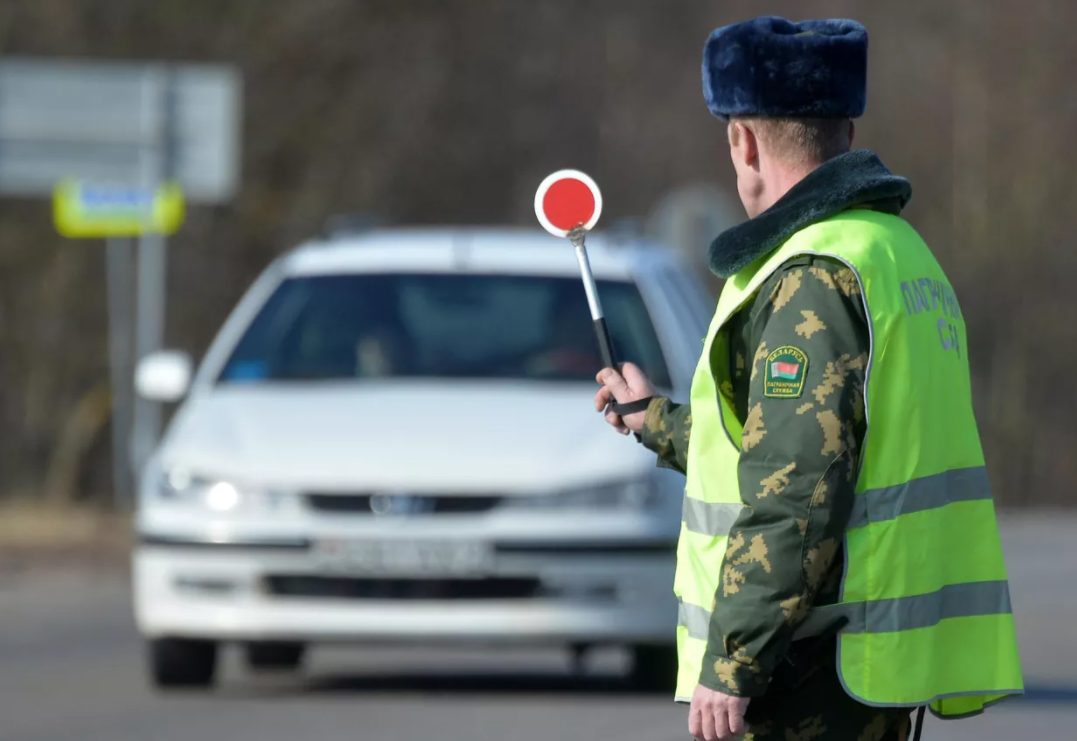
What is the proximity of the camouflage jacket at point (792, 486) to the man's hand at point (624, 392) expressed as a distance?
1.86 feet

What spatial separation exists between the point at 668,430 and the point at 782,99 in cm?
63

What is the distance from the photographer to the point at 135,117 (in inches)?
733

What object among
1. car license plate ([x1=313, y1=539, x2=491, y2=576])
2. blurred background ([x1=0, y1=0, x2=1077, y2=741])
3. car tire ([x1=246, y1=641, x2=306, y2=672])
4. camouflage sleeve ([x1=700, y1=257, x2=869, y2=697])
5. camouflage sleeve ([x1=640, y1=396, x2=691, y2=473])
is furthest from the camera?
car tire ([x1=246, y1=641, x2=306, y2=672])

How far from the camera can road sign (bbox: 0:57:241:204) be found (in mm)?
18453

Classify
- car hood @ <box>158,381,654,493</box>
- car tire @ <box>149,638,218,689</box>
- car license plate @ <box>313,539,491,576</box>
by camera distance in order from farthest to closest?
1. car tire @ <box>149,638,218,689</box>
2. car hood @ <box>158,381,654,493</box>
3. car license plate @ <box>313,539,491,576</box>

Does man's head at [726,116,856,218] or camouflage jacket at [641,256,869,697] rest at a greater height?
man's head at [726,116,856,218]

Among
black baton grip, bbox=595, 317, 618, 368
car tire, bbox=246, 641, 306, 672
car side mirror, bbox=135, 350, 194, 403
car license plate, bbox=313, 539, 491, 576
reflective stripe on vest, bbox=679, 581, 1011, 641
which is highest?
black baton grip, bbox=595, 317, 618, 368

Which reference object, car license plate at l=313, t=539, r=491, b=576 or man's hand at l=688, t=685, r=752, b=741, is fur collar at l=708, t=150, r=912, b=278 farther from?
car license plate at l=313, t=539, r=491, b=576

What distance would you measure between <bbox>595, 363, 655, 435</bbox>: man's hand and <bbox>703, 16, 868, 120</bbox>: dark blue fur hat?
533 mm

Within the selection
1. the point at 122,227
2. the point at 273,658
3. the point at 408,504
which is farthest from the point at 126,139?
the point at 408,504

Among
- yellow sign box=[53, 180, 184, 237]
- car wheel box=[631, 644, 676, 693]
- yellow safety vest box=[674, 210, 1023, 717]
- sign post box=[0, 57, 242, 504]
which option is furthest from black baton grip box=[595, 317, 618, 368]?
yellow sign box=[53, 180, 184, 237]

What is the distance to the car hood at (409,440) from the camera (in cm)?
919

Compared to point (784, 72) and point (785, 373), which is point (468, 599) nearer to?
point (784, 72)

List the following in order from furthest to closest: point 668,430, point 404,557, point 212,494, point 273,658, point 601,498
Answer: point 273,658
point 212,494
point 601,498
point 404,557
point 668,430
